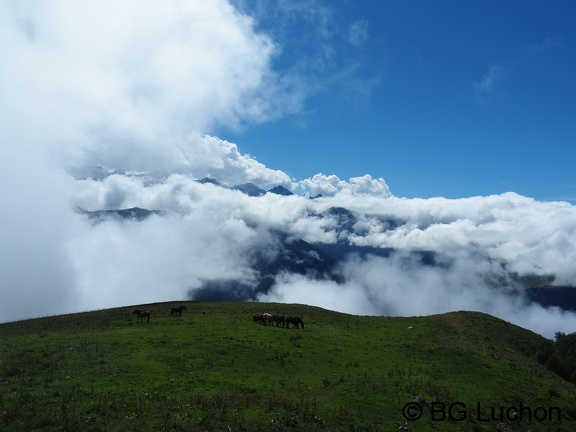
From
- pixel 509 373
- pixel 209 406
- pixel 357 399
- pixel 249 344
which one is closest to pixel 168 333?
pixel 249 344

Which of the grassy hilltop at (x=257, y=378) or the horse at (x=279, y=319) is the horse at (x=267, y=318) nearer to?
the horse at (x=279, y=319)

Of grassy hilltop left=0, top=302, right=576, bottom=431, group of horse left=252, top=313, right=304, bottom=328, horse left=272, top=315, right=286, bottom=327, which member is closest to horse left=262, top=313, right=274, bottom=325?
group of horse left=252, top=313, right=304, bottom=328

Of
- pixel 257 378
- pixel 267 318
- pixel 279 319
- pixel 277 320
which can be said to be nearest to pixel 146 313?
pixel 267 318

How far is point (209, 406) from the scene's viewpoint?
27141 mm

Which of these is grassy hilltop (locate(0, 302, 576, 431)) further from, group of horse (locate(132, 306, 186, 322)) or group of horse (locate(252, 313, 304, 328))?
group of horse (locate(252, 313, 304, 328))

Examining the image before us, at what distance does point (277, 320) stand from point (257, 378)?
2564cm

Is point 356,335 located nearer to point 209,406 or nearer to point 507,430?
point 507,430

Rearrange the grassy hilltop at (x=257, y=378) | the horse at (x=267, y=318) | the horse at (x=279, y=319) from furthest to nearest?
the horse at (x=267, y=318) < the horse at (x=279, y=319) < the grassy hilltop at (x=257, y=378)

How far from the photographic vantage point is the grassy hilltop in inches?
1025

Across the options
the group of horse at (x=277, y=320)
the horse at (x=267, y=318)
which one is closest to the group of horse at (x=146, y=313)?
the group of horse at (x=277, y=320)

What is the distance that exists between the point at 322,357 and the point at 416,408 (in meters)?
13.5

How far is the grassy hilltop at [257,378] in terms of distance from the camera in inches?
1025

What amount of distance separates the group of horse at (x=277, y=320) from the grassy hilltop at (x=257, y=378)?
2505 mm

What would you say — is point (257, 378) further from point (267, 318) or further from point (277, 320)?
point (267, 318)
